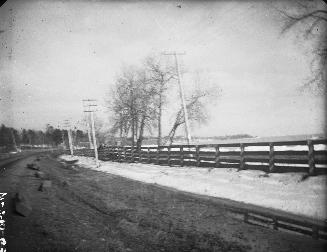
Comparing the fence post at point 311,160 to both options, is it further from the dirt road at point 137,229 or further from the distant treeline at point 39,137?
the distant treeline at point 39,137

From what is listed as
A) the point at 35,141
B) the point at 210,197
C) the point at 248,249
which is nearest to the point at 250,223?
the point at 248,249

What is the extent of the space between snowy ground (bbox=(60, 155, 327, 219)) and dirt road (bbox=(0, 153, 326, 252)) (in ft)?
4.82

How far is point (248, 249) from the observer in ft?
16.5

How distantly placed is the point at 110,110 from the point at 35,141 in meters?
154

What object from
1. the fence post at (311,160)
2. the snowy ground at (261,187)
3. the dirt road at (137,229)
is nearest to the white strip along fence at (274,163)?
the fence post at (311,160)

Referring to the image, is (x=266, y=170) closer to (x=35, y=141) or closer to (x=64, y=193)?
(x=64, y=193)

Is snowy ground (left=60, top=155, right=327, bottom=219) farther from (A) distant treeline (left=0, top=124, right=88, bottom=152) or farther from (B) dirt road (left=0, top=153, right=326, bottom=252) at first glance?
(A) distant treeline (left=0, top=124, right=88, bottom=152)

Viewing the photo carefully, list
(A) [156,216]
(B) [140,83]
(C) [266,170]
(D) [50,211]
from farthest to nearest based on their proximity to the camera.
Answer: (B) [140,83] < (C) [266,170] < (D) [50,211] < (A) [156,216]

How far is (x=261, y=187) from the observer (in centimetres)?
1007

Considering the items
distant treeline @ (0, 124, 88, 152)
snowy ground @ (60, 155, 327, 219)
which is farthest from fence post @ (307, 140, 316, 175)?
distant treeline @ (0, 124, 88, 152)

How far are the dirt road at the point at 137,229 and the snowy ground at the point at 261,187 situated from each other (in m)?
1.47

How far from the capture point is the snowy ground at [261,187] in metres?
7.62

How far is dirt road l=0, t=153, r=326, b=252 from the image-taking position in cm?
519

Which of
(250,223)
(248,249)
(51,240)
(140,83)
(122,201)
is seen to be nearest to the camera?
(248,249)
